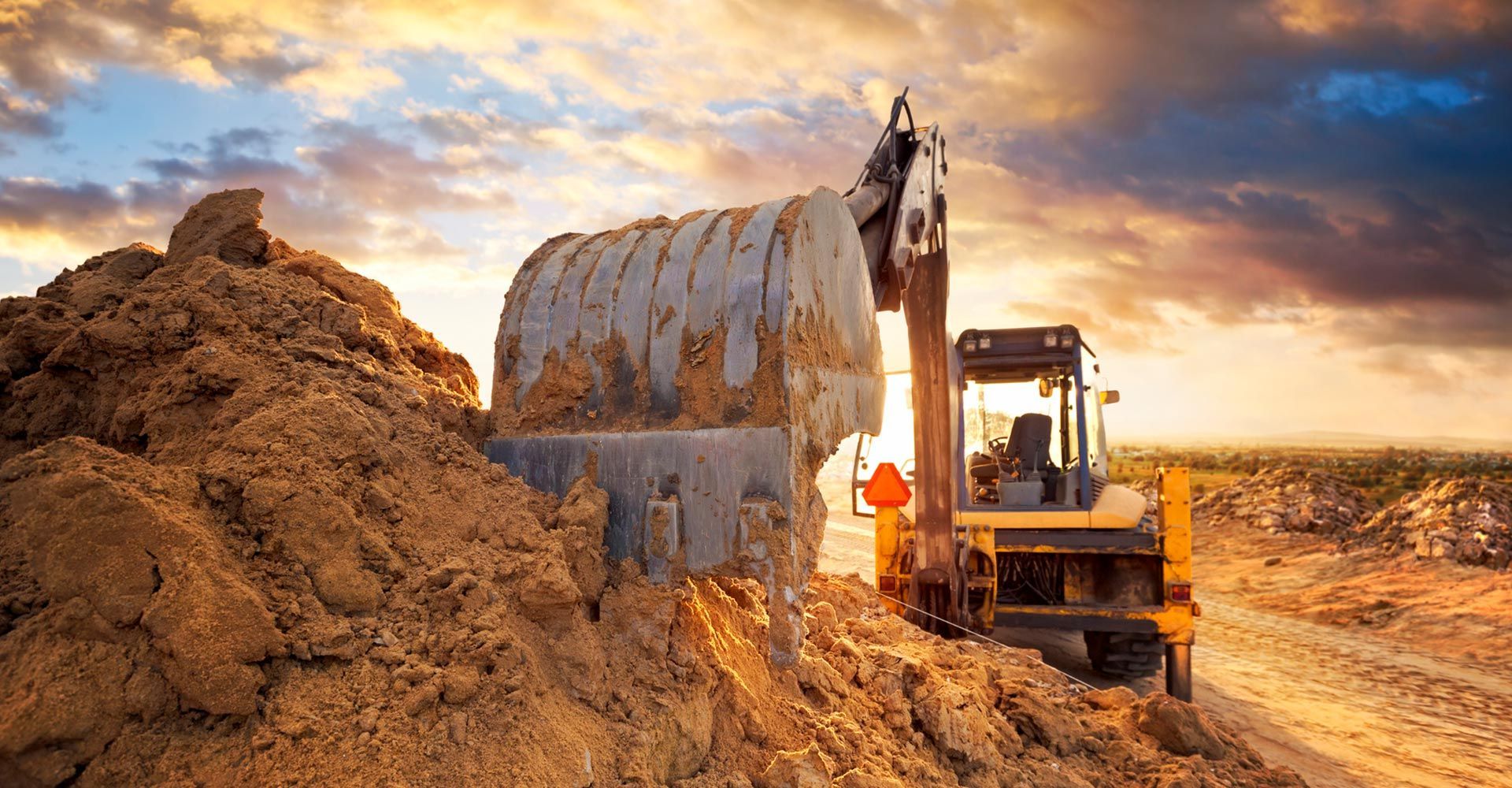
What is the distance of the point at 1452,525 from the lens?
14.8 meters

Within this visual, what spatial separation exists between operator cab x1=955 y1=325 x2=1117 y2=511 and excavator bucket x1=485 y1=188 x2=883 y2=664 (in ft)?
13.8

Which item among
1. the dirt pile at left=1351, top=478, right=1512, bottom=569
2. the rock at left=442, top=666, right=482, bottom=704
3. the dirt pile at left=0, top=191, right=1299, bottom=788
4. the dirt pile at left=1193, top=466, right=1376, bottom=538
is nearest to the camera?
the dirt pile at left=0, top=191, right=1299, bottom=788

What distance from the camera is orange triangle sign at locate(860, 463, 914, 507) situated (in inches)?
308

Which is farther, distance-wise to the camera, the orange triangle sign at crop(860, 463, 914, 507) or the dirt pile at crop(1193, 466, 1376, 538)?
the dirt pile at crop(1193, 466, 1376, 538)

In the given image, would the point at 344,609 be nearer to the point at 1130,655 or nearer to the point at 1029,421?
the point at 1130,655

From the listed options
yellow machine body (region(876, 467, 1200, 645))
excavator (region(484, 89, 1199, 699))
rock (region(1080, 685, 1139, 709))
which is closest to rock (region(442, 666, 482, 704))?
excavator (region(484, 89, 1199, 699))

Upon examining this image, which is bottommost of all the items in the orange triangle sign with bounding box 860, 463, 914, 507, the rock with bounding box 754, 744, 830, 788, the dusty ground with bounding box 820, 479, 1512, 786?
the dusty ground with bounding box 820, 479, 1512, 786

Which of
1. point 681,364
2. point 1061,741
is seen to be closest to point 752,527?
point 681,364

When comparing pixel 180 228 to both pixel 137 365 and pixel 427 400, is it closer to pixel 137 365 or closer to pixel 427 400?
pixel 137 365

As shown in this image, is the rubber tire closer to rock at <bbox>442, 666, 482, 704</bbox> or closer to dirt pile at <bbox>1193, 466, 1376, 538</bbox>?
rock at <bbox>442, 666, 482, 704</bbox>

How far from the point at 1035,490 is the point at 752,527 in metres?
5.64

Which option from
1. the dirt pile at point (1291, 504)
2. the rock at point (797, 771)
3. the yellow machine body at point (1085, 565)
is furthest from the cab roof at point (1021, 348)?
the dirt pile at point (1291, 504)

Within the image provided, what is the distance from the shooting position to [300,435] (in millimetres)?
3232

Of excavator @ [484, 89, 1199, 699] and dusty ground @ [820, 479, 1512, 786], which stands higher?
excavator @ [484, 89, 1199, 699]
